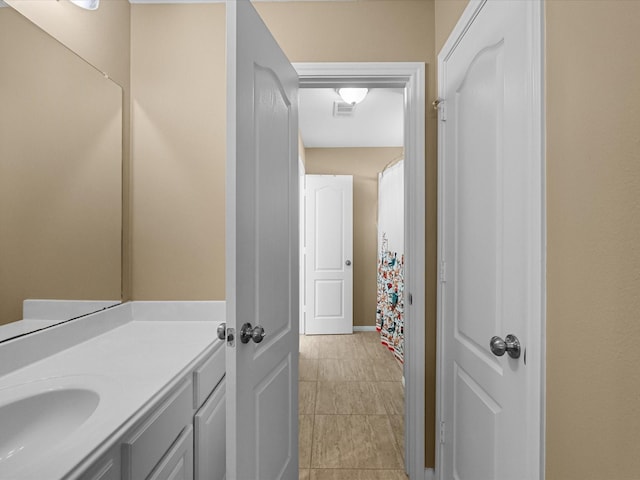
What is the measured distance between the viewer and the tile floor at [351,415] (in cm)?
193

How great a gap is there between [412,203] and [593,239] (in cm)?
105

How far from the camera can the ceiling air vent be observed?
336cm

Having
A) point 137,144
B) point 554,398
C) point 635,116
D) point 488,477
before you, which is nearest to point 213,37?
point 137,144

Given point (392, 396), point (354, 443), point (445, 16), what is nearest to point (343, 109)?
point (445, 16)

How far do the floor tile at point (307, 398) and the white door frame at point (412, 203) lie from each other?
913mm

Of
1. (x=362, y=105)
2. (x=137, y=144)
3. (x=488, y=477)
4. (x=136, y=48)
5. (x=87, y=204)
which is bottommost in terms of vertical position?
(x=488, y=477)

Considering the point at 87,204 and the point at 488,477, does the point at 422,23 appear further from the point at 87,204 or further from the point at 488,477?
the point at 488,477

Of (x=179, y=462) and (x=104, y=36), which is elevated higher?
(x=104, y=36)

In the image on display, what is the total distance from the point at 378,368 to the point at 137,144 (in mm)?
2756

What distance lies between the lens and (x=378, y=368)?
3.41m

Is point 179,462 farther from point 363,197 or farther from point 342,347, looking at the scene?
point 363,197

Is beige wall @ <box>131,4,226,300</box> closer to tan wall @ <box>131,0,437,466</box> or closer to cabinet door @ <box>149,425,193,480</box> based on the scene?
tan wall @ <box>131,0,437,466</box>

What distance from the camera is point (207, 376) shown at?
136 cm

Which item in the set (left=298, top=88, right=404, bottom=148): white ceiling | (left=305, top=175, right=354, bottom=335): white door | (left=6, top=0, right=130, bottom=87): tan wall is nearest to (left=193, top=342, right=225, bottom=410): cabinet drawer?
(left=6, top=0, right=130, bottom=87): tan wall
